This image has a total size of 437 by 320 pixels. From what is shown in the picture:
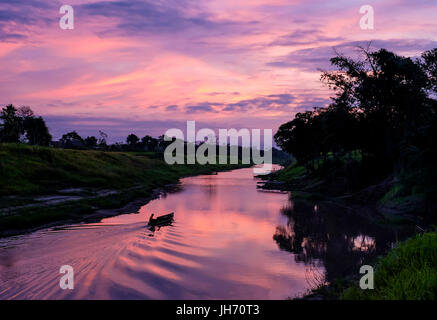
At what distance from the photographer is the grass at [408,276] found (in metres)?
8.86

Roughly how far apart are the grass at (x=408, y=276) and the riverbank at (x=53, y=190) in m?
22.5

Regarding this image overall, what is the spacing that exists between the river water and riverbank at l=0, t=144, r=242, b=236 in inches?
91.0

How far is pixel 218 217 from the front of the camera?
32781 mm

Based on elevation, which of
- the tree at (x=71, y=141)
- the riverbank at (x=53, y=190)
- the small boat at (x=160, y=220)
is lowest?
the small boat at (x=160, y=220)

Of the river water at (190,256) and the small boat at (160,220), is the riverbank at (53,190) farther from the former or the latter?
the small boat at (160,220)

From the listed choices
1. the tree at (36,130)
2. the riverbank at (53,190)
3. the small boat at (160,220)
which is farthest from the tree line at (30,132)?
the small boat at (160,220)

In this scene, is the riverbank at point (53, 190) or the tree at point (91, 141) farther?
the tree at point (91, 141)

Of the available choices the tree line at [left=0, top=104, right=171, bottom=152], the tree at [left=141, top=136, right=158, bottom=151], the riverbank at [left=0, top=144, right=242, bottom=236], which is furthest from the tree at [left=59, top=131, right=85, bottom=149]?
the riverbank at [left=0, top=144, right=242, bottom=236]

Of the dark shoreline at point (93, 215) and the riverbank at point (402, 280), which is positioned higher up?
the riverbank at point (402, 280)

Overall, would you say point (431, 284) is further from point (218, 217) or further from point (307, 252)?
point (218, 217)

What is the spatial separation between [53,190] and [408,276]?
3897cm

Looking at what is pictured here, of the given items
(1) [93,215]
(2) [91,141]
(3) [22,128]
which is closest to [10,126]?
(3) [22,128]

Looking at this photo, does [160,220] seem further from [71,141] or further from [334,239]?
[71,141]

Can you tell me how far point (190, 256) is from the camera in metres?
18.8
